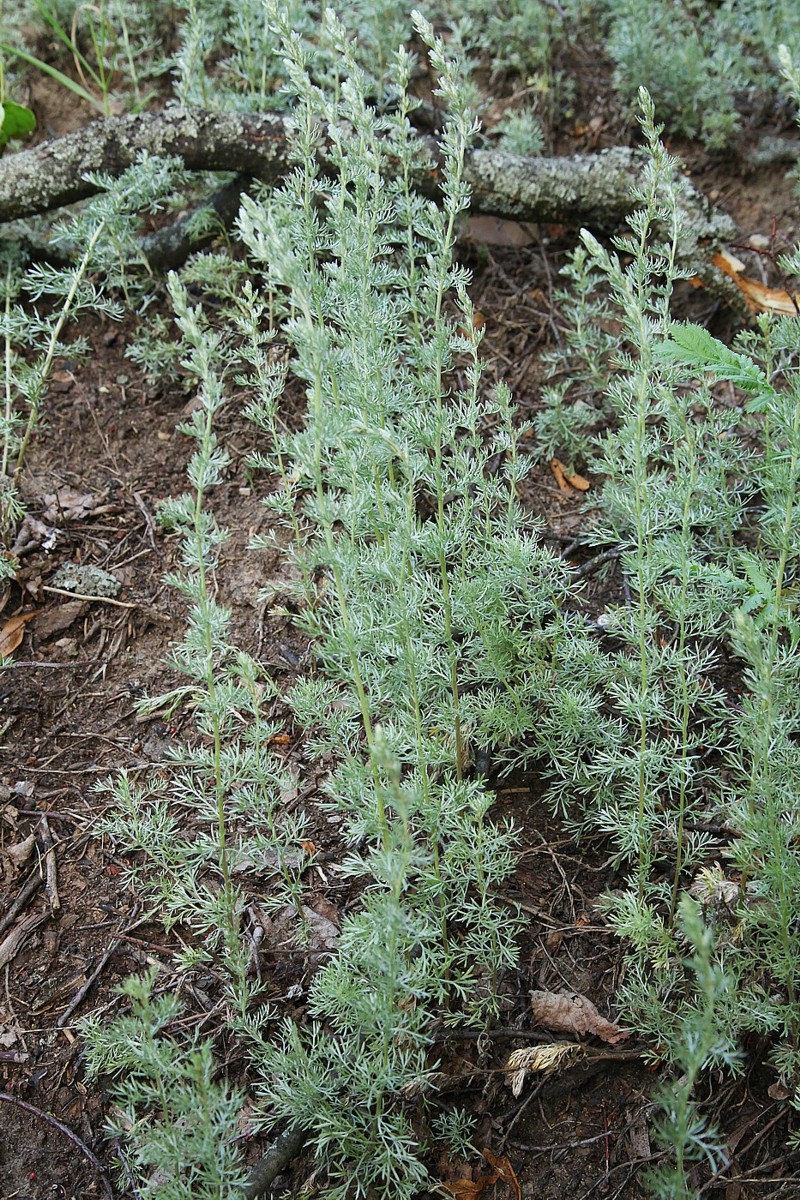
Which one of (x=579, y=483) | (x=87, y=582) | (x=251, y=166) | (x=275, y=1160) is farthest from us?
(x=251, y=166)

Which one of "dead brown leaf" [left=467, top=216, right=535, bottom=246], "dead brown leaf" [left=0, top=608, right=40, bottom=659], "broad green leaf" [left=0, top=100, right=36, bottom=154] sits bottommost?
"dead brown leaf" [left=0, top=608, right=40, bottom=659]

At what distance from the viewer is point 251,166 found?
427cm

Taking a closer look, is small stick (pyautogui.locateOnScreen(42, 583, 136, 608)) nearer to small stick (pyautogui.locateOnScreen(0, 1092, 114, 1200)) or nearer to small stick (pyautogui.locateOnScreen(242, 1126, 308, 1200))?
small stick (pyautogui.locateOnScreen(0, 1092, 114, 1200))

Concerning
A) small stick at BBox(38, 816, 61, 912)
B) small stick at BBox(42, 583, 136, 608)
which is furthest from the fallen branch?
small stick at BBox(38, 816, 61, 912)

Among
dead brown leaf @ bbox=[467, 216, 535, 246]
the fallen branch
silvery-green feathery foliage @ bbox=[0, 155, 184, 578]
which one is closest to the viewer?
silvery-green feathery foliage @ bbox=[0, 155, 184, 578]

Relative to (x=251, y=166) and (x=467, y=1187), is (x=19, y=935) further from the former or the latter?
(x=251, y=166)

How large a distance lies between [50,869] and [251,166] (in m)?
2.92

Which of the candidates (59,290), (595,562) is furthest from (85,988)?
(59,290)

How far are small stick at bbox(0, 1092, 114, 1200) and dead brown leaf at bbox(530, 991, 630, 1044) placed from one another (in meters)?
1.12

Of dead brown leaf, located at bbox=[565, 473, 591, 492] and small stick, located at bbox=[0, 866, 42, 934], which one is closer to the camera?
small stick, located at bbox=[0, 866, 42, 934]

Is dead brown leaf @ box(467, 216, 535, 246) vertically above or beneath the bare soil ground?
above

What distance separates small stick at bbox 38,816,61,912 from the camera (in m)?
2.97

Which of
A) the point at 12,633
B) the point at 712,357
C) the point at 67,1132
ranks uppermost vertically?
the point at 712,357

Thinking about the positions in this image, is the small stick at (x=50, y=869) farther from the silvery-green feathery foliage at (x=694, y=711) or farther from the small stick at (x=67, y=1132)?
the silvery-green feathery foliage at (x=694, y=711)
